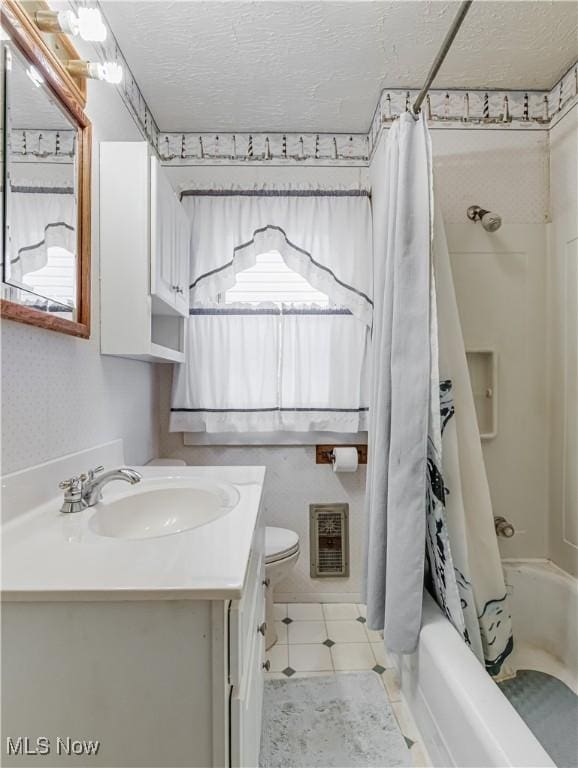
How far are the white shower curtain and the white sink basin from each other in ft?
1.93

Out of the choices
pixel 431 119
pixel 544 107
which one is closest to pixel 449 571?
pixel 431 119

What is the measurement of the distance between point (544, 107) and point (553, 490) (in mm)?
1752

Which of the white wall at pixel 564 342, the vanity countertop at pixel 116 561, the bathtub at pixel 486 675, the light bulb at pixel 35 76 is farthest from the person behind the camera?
the white wall at pixel 564 342

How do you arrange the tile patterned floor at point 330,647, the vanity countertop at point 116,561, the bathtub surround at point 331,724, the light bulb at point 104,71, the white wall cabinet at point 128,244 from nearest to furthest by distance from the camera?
the vanity countertop at point 116,561 < the light bulb at point 104,71 < the bathtub surround at point 331,724 < the white wall cabinet at point 128,244 < the tile patterned floor at point 330,647

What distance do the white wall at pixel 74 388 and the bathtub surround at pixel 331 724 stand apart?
3.67 ft

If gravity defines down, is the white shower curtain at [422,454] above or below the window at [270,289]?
below

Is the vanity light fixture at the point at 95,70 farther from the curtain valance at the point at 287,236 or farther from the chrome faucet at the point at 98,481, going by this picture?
the chrome faucet at the point at 98,481

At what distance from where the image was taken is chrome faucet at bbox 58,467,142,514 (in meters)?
1.05

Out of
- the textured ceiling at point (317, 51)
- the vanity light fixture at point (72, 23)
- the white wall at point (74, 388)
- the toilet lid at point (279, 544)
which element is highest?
the textured ceiling at point (317, 51)

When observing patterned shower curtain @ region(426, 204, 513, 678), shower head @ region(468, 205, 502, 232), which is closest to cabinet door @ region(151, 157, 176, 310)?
patterned shower curtain @ region(426, 204, 513, 678)

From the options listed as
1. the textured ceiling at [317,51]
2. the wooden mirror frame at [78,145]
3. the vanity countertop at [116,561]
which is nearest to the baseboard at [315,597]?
the vanity countertop at [116,561]

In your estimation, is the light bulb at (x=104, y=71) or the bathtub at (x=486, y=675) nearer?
the bathtub at (x=486, y=675)

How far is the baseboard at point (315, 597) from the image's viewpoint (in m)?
2.22

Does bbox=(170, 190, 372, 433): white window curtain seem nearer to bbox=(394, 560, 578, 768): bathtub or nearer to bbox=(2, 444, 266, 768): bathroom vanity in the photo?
bbox=(394, 560, 578, 768): bathtub
